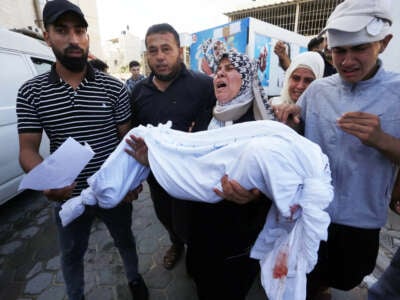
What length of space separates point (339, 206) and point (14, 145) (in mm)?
3640

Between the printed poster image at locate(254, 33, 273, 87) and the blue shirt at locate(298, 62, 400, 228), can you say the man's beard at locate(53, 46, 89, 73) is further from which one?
the printed poster image at locate(254, 33, 273, 87)

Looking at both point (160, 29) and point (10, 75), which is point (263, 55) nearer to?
point (160, 29)

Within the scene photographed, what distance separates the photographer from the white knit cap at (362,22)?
105cm

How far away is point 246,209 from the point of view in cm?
118

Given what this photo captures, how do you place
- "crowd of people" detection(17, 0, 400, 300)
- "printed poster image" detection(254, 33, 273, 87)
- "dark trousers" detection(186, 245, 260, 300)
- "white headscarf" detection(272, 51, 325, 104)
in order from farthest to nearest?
"printed poster image" detection(254, 33, 273, 87)
"white headscarf" detection(272, 51, 325, 104)
"dark trousers" detection(186, 245, 260, 300)
"crowd of people" detection(17, 0, 400, 300)

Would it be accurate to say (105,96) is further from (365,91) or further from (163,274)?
(163,274)

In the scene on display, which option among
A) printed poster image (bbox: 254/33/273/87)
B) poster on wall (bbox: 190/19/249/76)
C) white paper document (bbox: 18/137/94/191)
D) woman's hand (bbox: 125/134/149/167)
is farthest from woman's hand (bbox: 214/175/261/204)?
printed poster image (bbox: 254/33/273/87)

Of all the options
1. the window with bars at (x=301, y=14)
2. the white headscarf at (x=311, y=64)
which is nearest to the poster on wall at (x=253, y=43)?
the white headscarf at (x=311, y=64)

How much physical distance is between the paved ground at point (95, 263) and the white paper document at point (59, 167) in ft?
4.55

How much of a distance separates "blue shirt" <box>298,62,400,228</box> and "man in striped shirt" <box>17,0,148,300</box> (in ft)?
4.21

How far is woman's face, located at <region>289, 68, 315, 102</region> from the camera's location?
195 centimetres

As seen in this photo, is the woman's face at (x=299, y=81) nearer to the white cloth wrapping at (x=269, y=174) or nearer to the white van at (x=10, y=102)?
the white cloth wrapping at (x=269, y=174)

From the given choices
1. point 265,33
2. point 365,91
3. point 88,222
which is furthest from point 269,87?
point 88,222

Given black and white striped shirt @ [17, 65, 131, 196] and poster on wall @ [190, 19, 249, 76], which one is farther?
poster on wall @ [190, 19, 249, 76]
